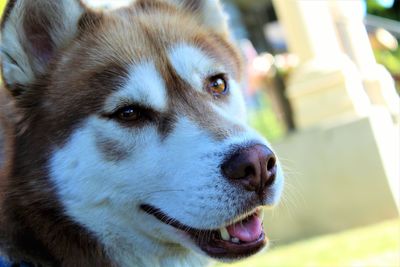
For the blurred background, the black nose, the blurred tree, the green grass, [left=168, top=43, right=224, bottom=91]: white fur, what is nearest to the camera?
the black nose

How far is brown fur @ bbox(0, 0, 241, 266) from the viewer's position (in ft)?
7.73

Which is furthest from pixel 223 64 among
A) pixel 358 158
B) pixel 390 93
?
pixel 390 93

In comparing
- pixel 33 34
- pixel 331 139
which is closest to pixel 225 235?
pixel 33 34

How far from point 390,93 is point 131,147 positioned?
593 centimetres

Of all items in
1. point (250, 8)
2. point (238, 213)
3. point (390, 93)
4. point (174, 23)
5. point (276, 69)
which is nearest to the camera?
point (238, 213)

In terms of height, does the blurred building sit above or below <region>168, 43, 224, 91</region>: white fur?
below

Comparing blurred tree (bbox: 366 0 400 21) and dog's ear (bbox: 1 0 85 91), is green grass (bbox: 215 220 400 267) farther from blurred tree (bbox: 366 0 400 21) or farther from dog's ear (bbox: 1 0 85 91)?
blurred tree (bbox: 366 0 400 21)

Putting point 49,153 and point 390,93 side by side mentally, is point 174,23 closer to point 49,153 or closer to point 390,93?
point 49,153

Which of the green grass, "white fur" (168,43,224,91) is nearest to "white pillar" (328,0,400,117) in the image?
the green grass

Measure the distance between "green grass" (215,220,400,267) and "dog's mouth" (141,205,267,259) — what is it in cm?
255

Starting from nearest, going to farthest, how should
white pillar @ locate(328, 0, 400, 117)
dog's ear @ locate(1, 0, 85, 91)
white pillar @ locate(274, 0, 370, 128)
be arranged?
dog's ear @ locate(1, 0, 85, 91), white pillar @ locate(274, 0, 370, 128), white pillar @ locate(328, 0, 400, 117)

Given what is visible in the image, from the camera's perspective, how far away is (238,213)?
2252 millimetres

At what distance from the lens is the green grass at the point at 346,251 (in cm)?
514

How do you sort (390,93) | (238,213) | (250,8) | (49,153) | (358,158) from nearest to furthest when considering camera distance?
(238,213), (49,153), (358,158), (390,93), (250,8)
